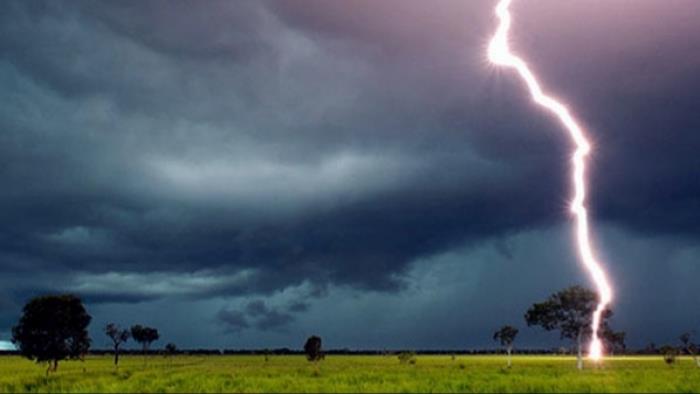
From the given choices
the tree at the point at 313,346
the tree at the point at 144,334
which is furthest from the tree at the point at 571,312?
the tree at the point at 144,334

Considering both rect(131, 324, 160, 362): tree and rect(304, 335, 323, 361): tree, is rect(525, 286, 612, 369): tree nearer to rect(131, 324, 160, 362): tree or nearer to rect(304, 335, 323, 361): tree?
rect(304, 335, 323, 361): tree

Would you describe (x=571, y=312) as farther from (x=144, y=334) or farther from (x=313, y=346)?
(x=144, y=334)

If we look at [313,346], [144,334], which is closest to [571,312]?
[313,346]

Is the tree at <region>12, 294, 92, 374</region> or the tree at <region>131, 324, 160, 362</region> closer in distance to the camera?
the tree at <region>12, 294, 92, 374</region>

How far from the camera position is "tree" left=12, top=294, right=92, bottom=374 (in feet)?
198

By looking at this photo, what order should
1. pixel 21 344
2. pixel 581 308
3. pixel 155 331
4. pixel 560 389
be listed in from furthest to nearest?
pixel 155 331
pixel 581 308
pixel 21 344
pixel 560 389

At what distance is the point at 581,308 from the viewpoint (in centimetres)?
7819

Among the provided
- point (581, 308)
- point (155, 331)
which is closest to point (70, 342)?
point (581, 308)

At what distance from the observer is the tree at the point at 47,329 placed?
60.5 m

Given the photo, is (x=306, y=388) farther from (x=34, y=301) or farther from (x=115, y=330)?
(x=115, y=330)

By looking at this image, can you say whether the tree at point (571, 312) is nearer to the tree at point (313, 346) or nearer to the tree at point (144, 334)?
the tree at point (313, 346)

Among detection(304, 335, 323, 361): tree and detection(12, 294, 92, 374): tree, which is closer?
detection(12, 294, 92, 374): tree

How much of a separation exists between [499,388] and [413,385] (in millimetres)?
4294

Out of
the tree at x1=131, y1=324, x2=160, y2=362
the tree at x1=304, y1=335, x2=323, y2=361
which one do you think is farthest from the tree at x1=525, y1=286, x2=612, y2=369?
the tree at x1=131, y1=324, x2=160, y2=362
